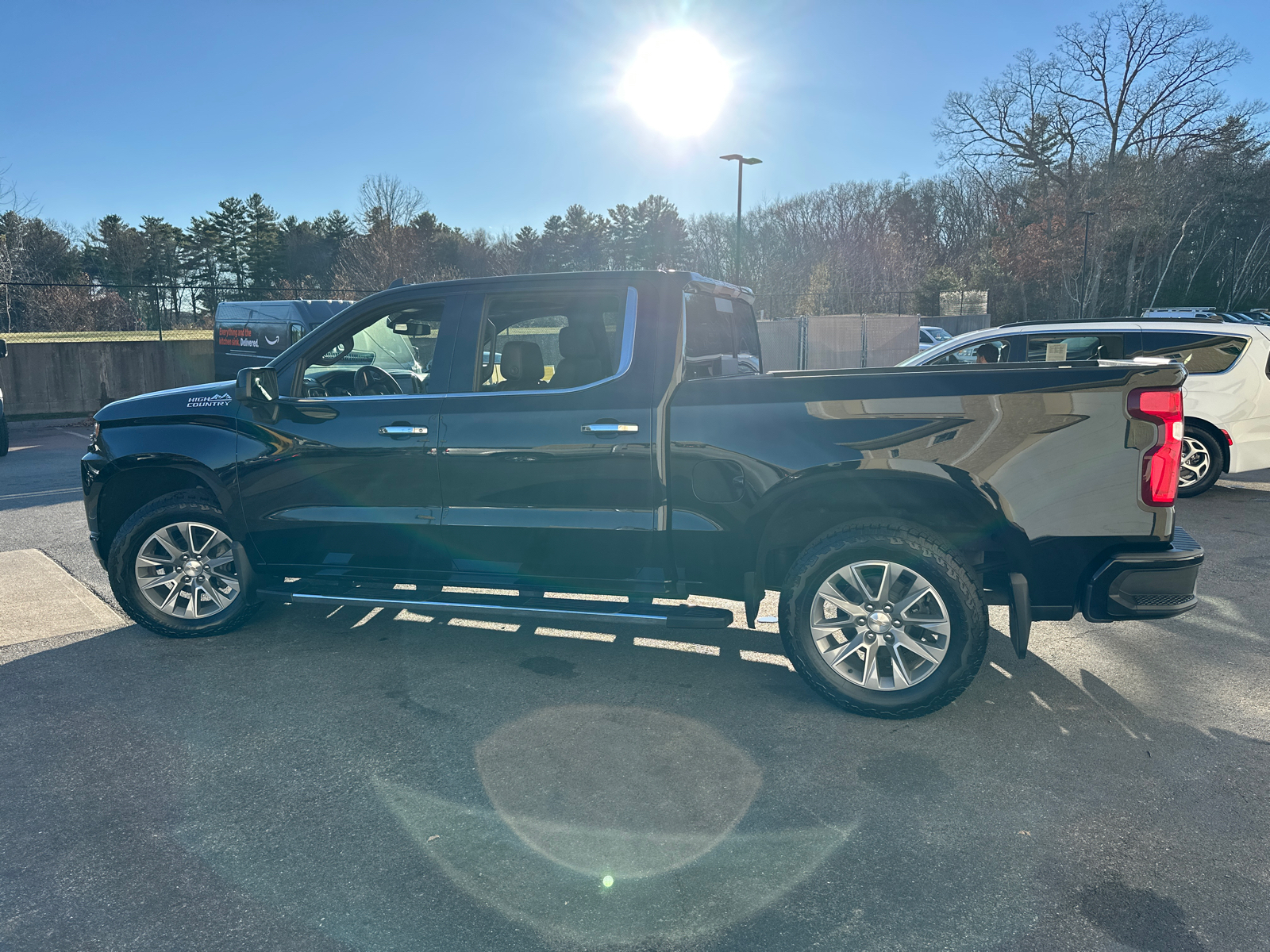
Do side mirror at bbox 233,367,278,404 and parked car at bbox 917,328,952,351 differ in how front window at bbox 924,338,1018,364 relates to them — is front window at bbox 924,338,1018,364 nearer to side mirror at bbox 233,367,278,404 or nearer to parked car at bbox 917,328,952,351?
side mirror at bbox 233,367,278,404

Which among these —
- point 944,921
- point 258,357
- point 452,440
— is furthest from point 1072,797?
point 258,357

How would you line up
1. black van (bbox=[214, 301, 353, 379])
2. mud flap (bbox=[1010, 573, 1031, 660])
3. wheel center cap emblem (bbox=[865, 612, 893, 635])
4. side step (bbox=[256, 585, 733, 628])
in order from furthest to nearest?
black van (bbox=[214, 301, 353, 379]) → side step (bbox=[256, 585, 733, 628]) → wheel center cap emblem (bbox=[865, 612, 893, 635]) → mud flap (bbox=[1010, 573, 1031, 660])

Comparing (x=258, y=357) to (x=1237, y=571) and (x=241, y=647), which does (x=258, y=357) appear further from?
(x=1237, y=571)

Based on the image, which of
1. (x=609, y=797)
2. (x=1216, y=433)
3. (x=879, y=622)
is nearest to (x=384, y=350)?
(x=609, y=797)

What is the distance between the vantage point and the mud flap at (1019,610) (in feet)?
12.0

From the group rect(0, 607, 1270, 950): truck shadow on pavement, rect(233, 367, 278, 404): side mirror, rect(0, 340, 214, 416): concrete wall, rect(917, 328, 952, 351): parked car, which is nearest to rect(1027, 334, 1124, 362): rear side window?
rect(0, 607, 1270, 950): truck shadow on pavement

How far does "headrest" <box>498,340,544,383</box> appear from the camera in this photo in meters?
4.38

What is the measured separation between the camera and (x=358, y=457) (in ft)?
14.8

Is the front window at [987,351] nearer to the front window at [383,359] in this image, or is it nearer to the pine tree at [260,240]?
the front window at [383,359]

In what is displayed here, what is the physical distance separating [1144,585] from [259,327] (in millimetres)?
15460

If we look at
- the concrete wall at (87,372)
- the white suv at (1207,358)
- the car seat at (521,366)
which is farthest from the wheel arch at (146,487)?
the concrete wall at (87,372)

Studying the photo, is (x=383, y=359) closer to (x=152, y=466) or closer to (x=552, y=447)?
(x=552, y=447)

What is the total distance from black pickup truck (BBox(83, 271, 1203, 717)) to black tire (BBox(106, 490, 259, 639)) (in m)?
0.01

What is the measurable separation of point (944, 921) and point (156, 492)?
15.2ft
